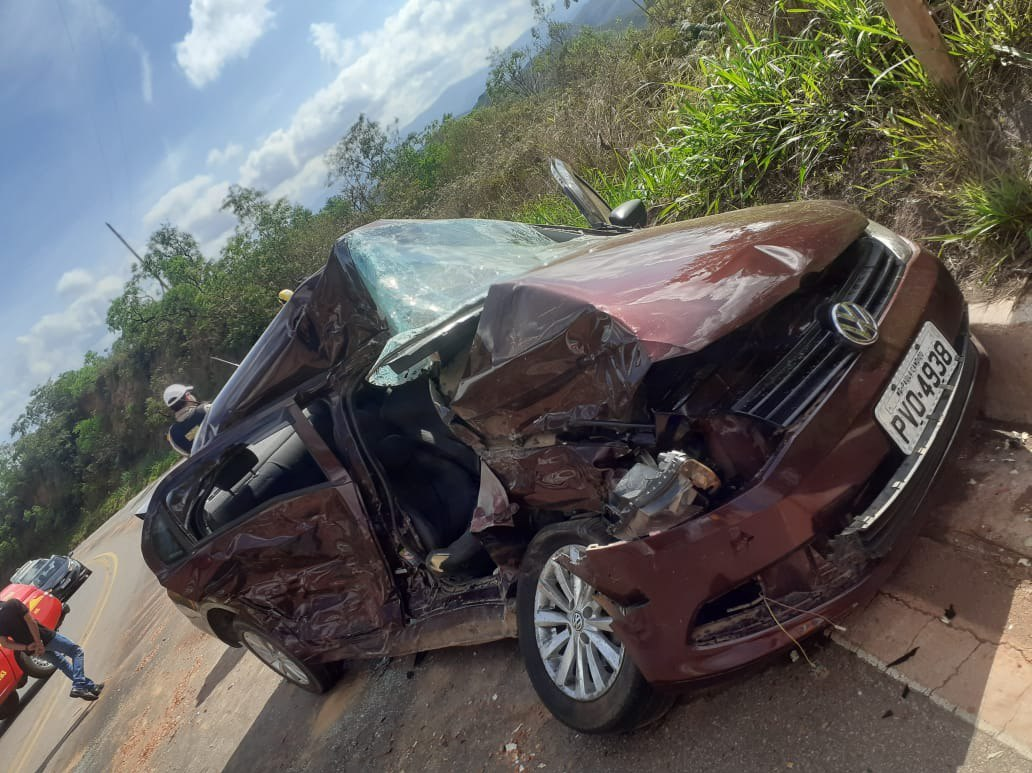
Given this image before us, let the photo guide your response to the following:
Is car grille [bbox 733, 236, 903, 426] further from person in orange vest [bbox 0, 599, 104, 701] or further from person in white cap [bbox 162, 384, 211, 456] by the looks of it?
person in orange vest [bbox 0, 599, 104, 701]

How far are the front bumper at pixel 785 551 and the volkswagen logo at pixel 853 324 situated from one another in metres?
0.05

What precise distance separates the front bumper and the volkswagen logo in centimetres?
5

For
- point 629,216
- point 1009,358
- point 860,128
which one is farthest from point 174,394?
point 1009,358

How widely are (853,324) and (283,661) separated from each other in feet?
11.3

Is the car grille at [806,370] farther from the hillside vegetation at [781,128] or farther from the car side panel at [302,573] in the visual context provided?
the car side panel at [302,573]

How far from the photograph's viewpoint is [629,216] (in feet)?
13.2

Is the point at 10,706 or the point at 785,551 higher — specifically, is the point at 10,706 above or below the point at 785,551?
below

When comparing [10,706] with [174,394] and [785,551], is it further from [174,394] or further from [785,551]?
[785,551]

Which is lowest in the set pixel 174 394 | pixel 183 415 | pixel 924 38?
pixel 924 38

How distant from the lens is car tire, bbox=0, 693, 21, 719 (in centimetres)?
866

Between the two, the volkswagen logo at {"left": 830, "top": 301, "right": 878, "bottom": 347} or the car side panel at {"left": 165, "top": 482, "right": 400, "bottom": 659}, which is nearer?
the volkswagen logo at {"left": 830, "top": 301, "right": 878, "bottom": 347}

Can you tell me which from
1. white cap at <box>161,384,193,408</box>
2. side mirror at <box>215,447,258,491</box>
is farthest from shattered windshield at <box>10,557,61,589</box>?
side mirror at <box>215,447,258,491</box>

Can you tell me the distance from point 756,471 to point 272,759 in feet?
11.0

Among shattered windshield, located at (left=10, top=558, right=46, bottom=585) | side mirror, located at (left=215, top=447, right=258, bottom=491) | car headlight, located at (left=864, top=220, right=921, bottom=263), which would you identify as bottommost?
car headlight, located at (left=864, top=220, right=921, bottom=263)
